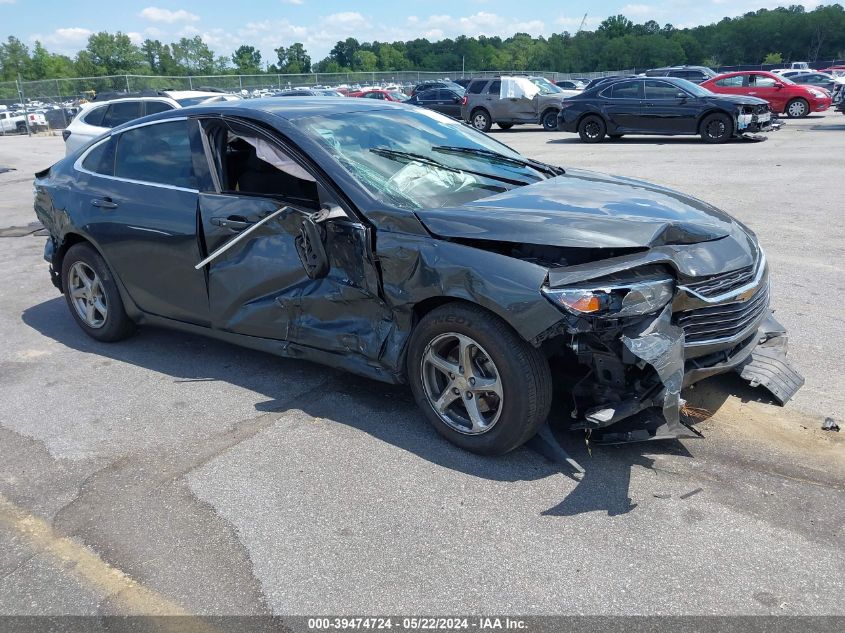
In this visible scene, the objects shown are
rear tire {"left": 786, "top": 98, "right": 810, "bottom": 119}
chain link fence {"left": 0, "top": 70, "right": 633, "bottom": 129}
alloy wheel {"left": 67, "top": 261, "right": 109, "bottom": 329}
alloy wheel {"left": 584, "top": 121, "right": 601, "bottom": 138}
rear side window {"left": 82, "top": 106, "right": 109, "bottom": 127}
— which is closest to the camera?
alloy wheel {"left": 67, "top": 261, "right": 109, "bottom": 329}

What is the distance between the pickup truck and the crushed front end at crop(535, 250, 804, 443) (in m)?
40.4

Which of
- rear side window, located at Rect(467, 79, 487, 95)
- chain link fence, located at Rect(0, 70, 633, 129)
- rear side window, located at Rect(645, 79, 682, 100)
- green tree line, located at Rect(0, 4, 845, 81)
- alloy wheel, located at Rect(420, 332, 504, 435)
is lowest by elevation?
alloy wheel, located at Rect(420, 332, 504, 435)

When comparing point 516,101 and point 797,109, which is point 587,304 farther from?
point 797,109

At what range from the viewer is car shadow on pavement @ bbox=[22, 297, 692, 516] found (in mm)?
3438

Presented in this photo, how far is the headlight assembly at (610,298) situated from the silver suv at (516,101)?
21.6 m

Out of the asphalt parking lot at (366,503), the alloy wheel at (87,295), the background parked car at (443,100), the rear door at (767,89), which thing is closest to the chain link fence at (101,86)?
the background parked car at (443,100)

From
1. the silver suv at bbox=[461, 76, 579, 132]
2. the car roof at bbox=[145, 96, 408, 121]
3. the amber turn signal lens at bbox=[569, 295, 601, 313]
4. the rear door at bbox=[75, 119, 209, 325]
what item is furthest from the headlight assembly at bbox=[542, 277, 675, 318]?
the silver suv at bbox=[461, 76, 579, 132]

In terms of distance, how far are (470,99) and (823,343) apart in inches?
822

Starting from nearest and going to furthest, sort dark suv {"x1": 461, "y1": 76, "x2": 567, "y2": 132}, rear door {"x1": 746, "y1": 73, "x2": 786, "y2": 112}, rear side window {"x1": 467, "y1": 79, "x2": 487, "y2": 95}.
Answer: dark suv {"x1": 461, "y1": 76, "x2": 567, "y2": 132}, rear door {"x1": 746, "y1": 73, "x2": 786, "y2": 112}, rear side window {"x1": 467, "y1": 79, "x2": 487, "y2": 95}

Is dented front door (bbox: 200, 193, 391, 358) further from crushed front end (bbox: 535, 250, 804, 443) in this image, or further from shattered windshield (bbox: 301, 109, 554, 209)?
crushed front end (bbox: 535, 250, 804, 443)

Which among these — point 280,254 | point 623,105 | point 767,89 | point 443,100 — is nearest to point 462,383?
point 280,254

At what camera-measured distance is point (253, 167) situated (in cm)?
461

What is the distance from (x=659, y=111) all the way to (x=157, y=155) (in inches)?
633

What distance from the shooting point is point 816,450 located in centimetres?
360
